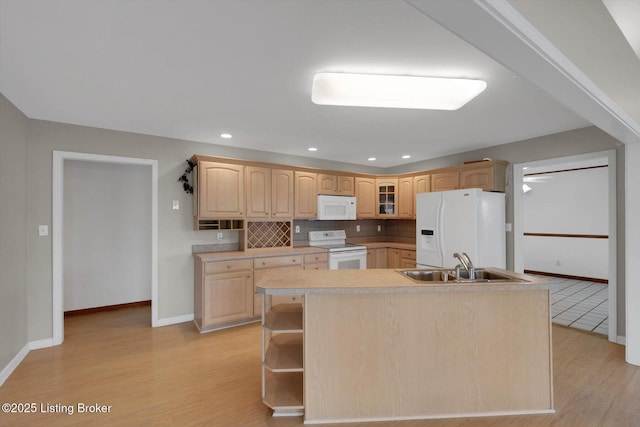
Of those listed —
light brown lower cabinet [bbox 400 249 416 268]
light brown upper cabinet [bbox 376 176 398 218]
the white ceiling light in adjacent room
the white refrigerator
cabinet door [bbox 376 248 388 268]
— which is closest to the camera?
the white ceiling light in adjacent room

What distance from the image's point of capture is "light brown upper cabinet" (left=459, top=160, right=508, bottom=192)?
148 inches

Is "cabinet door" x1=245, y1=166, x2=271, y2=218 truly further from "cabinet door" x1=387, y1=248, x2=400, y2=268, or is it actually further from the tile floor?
the tile floor

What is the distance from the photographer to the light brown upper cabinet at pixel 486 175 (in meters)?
3.75

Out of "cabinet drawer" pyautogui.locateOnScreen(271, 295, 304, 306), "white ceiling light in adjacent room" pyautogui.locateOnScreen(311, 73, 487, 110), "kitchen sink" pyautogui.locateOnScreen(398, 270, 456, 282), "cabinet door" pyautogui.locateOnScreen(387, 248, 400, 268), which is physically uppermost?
"white ceiling light in adjacent room" pyautogui.locateOnScreen(311, 73, 487, 110)

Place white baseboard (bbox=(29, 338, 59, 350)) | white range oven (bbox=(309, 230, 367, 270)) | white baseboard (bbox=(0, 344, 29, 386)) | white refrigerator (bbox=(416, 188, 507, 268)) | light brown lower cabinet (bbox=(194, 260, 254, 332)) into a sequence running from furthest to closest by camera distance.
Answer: white range oven (bbox=(309, 230, 367, 270))
white refrigerator (bbox=(416, 188, 507, 268))
light brown lower cabinet (bbox=(194, 260, 254, 332))
white baseboard (bbox=(29, 338, 59, 350))
white baseboard (bbox=(0, 344, 29, 386))

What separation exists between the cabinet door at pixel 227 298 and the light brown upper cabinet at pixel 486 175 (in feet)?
10.5

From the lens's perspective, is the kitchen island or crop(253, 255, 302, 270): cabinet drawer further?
crop(253, 255, 302, 270): cabinet drawer

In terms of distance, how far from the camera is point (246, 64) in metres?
1.93

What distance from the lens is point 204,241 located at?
3.90 m

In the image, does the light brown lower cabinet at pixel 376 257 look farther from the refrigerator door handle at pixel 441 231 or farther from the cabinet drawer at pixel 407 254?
the refrigerator door handle at pixel 441 231

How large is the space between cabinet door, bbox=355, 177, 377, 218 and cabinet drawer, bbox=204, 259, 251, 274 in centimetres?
227

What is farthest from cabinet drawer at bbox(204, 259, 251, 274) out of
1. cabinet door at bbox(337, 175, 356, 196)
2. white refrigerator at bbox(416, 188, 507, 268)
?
white refrigerator at bbox(416, 188, 507, 268)

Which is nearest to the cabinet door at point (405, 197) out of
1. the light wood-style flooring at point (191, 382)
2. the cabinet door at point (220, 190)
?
the light wood-style flooring at point (191, 382)

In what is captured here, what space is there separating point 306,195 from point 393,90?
8.09 ft
